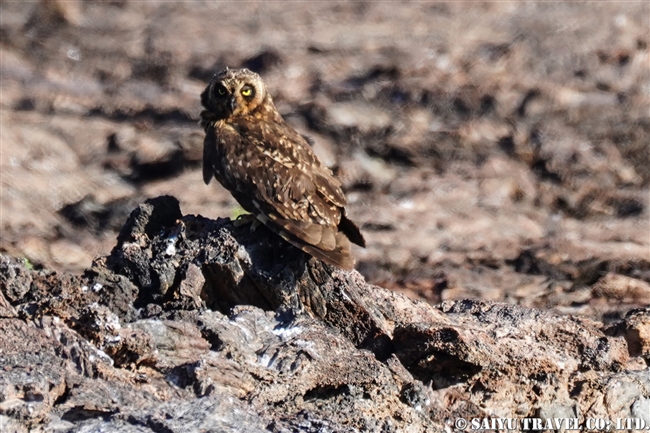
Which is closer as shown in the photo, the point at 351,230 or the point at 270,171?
the point at 351,230

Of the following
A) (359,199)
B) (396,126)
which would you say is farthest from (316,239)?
(396,126)

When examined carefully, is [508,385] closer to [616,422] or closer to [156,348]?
[616,422]

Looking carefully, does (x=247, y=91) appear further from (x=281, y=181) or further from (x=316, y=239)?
(x=316, y=239)

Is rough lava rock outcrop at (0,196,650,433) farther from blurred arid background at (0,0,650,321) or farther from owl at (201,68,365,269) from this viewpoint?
blurred arid background at (0,0,650,321)

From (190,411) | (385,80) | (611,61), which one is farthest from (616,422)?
(611,61)

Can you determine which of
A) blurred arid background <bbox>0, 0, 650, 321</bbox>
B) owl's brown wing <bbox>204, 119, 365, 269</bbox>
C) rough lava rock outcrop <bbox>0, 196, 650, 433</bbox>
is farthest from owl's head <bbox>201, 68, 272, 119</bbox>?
blurred arid background <bbox>0, 0, 650, 321</bbox>
